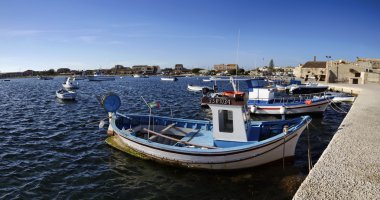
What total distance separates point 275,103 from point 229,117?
1660 centimetres

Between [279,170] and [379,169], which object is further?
[279,170]

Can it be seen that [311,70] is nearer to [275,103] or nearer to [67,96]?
[275,103]

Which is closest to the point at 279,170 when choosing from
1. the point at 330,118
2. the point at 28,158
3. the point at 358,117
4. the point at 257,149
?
the point at 257,149

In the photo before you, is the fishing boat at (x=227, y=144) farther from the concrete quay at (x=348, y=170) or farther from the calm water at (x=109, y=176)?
the concrete quay at (x=348, y=170)

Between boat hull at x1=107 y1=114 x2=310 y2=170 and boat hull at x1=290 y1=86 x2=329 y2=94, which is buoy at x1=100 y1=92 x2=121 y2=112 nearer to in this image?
boat hull at x1=107 y1=114 x2=310 y2=170

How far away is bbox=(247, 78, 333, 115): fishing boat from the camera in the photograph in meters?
27.4

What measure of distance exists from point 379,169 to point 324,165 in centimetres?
171

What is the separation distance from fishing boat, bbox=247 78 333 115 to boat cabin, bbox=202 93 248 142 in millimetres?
15317

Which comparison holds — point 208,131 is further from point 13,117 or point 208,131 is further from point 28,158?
point 13,117

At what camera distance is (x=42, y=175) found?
13258 millimetres

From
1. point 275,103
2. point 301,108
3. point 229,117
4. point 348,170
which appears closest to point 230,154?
point 229,117

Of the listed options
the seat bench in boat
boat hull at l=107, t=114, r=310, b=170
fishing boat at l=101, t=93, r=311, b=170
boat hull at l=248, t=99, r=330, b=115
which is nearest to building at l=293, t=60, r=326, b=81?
boat hull at l=248, t=99, r=330, b=115

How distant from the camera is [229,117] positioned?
1354 cm

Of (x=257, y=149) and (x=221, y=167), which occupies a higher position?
(x=257, y=149)
